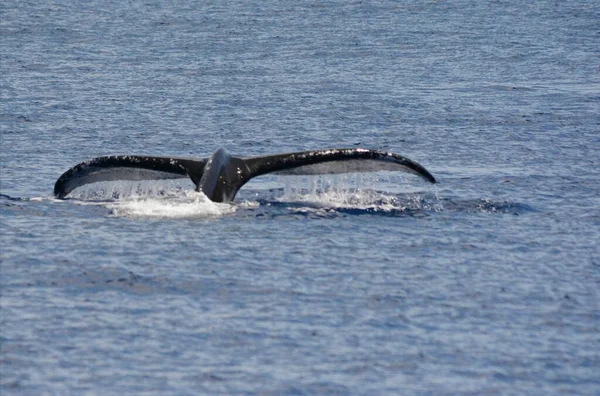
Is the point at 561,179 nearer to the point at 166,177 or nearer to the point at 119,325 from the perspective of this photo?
the point at 166,177

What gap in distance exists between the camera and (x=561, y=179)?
20.5m

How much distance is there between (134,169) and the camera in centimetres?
1741

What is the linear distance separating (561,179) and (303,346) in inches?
356

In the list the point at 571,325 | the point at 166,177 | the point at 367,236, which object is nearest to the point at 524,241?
the point at 367,236

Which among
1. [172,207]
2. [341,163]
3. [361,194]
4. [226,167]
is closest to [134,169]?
[172,207]

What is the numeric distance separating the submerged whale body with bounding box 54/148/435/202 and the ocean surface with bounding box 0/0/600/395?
0.29 meters

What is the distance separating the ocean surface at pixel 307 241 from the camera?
12109mm

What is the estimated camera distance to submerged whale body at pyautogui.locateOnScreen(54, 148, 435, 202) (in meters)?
17.2

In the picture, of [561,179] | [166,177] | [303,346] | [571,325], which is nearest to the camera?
[303,346]

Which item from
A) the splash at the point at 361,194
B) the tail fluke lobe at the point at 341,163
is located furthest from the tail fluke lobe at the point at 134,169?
the splash at the point at 361,194

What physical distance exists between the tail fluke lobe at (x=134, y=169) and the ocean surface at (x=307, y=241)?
0.29m

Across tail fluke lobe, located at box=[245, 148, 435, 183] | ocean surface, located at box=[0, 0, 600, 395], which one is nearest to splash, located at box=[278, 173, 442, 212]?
ocean surface, located at box=[0, 0, 600, 395]

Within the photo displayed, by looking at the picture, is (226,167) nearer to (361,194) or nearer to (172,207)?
(172,207)

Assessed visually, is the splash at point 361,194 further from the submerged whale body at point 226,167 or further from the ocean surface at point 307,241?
the submerged whale body at point 226,167
